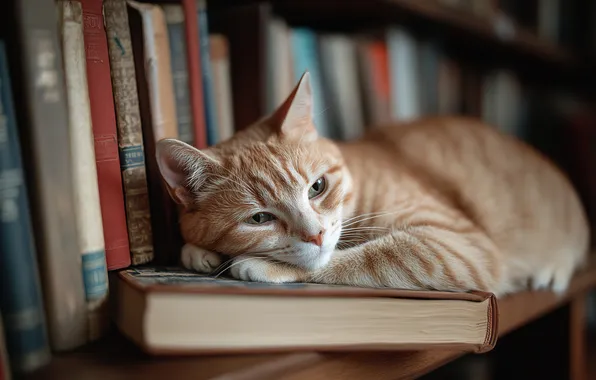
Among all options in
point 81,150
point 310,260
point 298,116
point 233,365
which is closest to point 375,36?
point 298,116

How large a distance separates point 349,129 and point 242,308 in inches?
36.8

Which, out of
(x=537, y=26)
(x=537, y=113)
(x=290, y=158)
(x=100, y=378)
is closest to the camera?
(x=100, y=378)

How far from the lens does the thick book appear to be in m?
0.63

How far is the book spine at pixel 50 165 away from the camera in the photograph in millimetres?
686

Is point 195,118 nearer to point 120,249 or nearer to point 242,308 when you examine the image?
point 120,249

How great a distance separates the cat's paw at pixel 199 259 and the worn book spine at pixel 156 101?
0.26 feet

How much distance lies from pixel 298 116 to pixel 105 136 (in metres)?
0.37

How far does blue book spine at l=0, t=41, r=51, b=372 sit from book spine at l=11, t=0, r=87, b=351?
2cm

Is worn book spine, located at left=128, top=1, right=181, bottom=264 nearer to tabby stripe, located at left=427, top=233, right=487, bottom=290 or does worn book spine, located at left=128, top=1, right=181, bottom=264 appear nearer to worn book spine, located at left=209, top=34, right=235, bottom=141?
worn book spine, located at left=209, top=34, right=235, bottom=141

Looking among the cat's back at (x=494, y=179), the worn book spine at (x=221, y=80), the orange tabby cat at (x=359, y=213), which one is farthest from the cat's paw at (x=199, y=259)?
the cat's back at (x=494, y=179)

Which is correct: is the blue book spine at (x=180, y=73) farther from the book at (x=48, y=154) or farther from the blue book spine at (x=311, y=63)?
the blue book spine at (x=311, y=63)

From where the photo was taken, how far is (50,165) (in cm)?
70

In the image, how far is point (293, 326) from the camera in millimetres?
689

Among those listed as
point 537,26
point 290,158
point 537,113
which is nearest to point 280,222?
point 290,158
